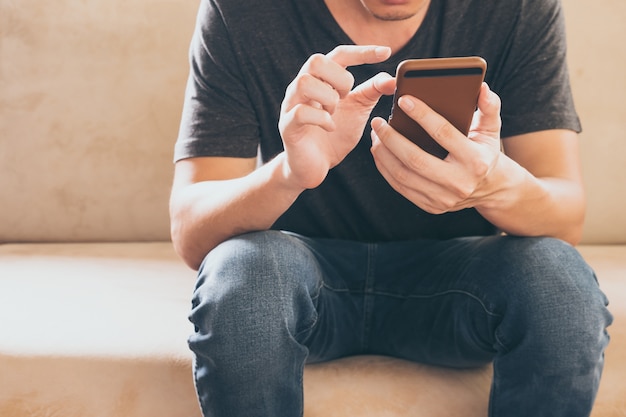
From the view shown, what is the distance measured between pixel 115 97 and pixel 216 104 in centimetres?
41

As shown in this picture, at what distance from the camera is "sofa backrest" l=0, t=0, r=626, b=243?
1.38 meters

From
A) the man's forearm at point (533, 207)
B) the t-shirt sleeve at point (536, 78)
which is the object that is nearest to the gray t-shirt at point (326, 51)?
the t-shirt sleeve at point (536, 78)

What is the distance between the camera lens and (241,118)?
1.08 m

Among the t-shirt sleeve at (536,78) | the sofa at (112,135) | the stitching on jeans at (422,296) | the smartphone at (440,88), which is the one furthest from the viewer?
the sofa at (112,135)

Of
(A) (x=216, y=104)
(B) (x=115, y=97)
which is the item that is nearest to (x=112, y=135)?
(B) (x=115, y=97)

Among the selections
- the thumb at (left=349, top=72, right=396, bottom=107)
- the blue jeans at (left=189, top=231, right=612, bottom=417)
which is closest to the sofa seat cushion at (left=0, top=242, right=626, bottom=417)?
the blue jeans at (left=189, top=231, right=612, bottom=417)

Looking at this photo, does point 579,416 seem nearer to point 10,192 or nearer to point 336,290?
point 336,290

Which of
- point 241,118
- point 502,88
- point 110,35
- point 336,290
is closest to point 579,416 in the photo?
point 336,290

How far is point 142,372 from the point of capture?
0.97 m

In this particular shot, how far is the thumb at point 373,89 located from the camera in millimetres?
820

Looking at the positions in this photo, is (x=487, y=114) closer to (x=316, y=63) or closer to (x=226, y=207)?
(x=316, y=63)

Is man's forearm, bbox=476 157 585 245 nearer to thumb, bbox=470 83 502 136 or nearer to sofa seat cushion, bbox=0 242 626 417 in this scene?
thumb, bbox=470 83 502 136

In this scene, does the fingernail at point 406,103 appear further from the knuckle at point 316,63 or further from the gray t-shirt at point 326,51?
the gray t-shirt at point 326,51

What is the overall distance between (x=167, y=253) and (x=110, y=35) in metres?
0.43
